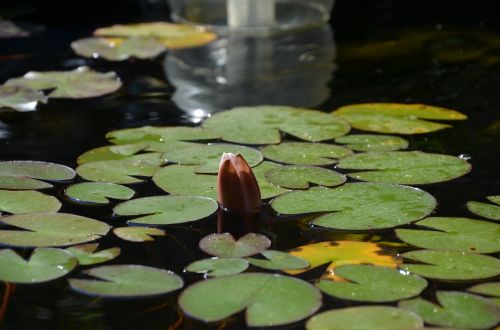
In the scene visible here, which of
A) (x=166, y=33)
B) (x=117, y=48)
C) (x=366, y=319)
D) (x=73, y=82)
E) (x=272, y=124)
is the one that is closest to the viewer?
(x=366, y=319)

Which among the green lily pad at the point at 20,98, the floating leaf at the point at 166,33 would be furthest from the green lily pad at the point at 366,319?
the floating leaf at the point at 166,33

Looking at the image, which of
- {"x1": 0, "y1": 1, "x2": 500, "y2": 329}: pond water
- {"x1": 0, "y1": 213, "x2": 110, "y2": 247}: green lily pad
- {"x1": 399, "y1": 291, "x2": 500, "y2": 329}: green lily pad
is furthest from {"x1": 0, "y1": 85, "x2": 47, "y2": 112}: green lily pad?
{"x1": 399, "y1": 291, "x2": 500, "y2": 329}: green lily pad

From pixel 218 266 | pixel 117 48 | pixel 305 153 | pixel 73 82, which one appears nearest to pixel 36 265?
pixel 218 266

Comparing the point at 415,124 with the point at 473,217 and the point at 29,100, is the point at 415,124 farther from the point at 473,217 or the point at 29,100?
the point at 29,100

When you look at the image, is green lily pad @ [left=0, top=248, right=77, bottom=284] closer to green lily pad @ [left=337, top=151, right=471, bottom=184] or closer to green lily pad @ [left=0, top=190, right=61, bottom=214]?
green lily pad @ [left=0, top=190, right=61, bottom=214]

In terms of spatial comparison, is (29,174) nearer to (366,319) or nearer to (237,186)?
(237,186)
